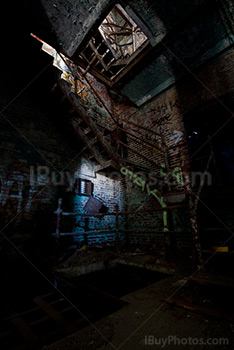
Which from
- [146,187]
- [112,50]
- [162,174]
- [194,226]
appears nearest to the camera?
[194,226]

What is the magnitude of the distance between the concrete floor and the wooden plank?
624mm

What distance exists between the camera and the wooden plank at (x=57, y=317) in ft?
5.87

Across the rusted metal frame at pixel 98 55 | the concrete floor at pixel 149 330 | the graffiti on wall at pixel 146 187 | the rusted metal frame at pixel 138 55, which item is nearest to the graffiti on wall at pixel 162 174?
the graffiti on wall at pixel 146 187

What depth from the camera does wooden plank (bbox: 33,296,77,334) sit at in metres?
1.79

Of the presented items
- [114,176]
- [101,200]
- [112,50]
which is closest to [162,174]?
[114,176]

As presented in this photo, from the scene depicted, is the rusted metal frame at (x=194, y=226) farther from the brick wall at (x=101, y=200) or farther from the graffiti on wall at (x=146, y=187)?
the brick wall at (x=101, y=200)

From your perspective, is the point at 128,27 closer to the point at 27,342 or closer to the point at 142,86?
the point at 142,86

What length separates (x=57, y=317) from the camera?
203 centimetres

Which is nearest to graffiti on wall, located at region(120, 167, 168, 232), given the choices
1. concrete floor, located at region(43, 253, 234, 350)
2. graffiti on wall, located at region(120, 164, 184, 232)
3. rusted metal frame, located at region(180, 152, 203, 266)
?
graffiti on wall, located at region(120, 164, 184, 232)

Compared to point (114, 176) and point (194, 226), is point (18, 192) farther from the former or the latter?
point (194, 226)

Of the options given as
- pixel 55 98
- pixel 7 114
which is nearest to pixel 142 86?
pixel 55 98

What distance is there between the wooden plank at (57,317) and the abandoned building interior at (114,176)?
2cm

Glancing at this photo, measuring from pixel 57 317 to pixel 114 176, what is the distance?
5.24 meters

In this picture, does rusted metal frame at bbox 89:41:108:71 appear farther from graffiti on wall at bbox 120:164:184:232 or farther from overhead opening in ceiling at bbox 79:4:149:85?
graffiti on wall at bbox 120:164:184:232
